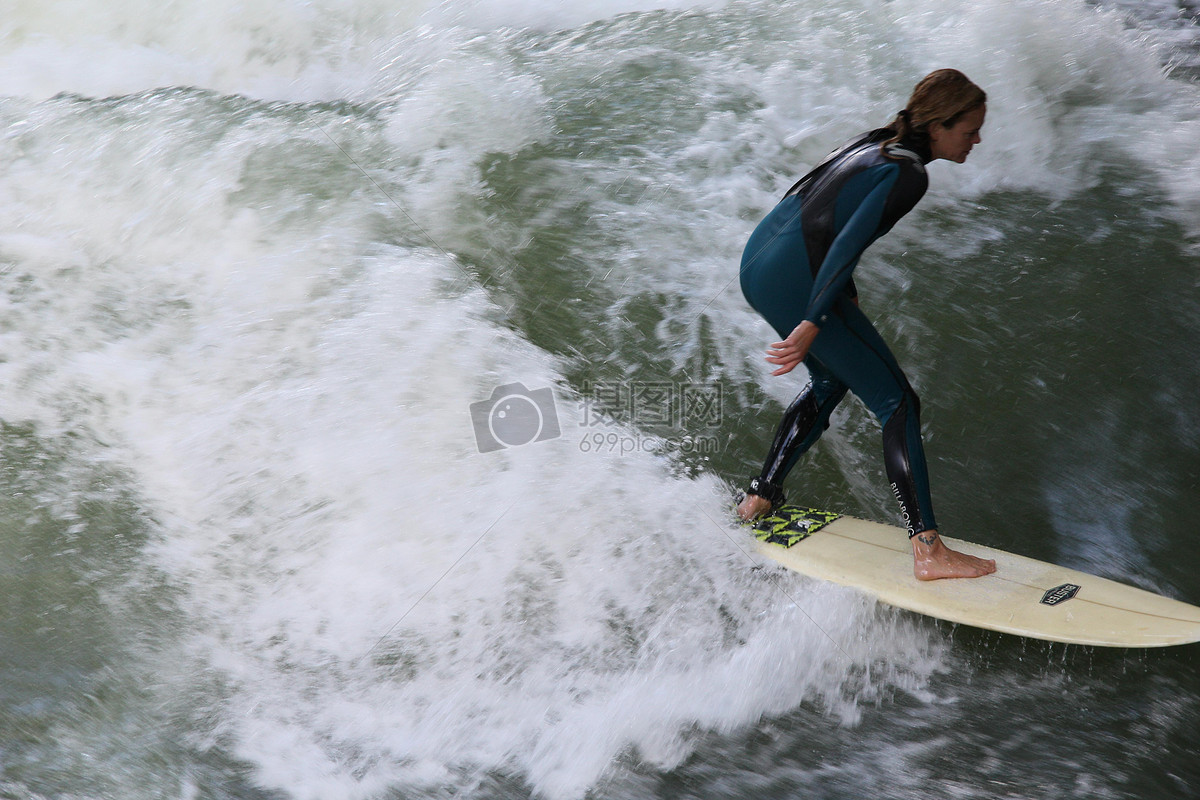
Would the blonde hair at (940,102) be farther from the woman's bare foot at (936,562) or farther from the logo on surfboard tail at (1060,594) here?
the logo on surfboard tail at (1060,594)

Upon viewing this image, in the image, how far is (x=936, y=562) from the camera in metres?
2.18

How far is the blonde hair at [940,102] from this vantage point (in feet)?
6.00

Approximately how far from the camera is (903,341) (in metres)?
3.10

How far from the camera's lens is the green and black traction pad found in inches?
96.7

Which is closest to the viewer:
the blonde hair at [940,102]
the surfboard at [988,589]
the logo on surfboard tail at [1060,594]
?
the blonde hair at [940,102]

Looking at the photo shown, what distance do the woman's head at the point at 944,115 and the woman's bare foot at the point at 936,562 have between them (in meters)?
0.97

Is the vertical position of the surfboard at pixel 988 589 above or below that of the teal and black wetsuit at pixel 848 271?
below

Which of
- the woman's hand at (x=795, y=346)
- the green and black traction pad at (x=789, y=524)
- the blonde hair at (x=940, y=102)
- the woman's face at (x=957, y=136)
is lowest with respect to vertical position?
the green and black traction pad at (x=789, y=524)

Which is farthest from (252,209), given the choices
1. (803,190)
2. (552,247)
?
(803,190)

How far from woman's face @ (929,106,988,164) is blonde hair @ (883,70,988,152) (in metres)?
0.01

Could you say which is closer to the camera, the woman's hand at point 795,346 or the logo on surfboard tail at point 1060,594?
the woman's hand at point 795,346

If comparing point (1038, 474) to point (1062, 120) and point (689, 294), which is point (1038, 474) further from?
point (1062, 120)

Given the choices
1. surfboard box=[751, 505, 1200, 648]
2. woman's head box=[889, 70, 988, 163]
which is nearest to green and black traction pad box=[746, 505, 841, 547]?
surfboard box=[751, 505, 1200, 648]

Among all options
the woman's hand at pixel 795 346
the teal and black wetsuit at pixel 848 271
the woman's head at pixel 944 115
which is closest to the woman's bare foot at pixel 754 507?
the teal and black wetsuit at pixel 848 271
